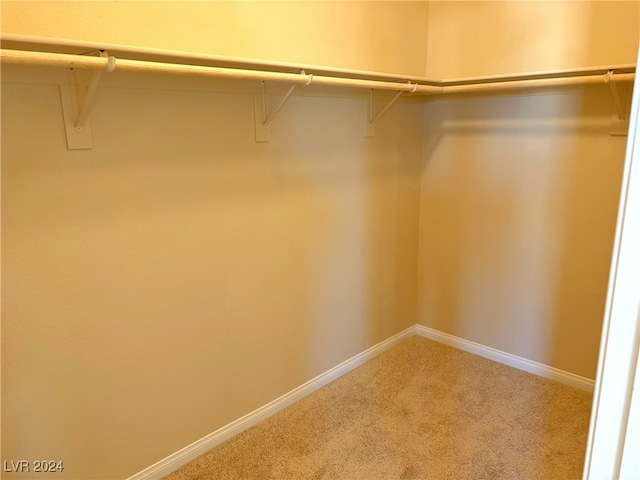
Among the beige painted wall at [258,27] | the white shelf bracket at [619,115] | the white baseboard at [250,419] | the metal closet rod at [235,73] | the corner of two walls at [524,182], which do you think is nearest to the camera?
the metal closet rod at [235,73]

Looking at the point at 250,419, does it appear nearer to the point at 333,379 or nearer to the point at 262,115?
the point at 333,379

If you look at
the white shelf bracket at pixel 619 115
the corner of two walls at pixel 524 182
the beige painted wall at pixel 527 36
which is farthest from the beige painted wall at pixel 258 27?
the white shelf bracket at pixel 619 115

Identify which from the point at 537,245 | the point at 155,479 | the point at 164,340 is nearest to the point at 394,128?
the point at 537,245

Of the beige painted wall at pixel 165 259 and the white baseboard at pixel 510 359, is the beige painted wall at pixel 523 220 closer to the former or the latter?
the white baseboard at pixel 510 359

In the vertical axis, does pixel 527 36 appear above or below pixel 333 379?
above

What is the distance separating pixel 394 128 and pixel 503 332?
4.40ft

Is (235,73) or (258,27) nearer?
(235,73)

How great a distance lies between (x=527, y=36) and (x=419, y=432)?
1993mm

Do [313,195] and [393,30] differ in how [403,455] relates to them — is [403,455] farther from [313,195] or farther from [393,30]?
[393,30]

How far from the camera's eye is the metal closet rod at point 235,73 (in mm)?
1129

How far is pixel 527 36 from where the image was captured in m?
2.27

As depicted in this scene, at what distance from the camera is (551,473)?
1.83 meters

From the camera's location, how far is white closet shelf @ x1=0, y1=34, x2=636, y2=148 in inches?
45.5

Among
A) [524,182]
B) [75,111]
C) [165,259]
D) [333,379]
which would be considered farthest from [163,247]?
[524,182]
